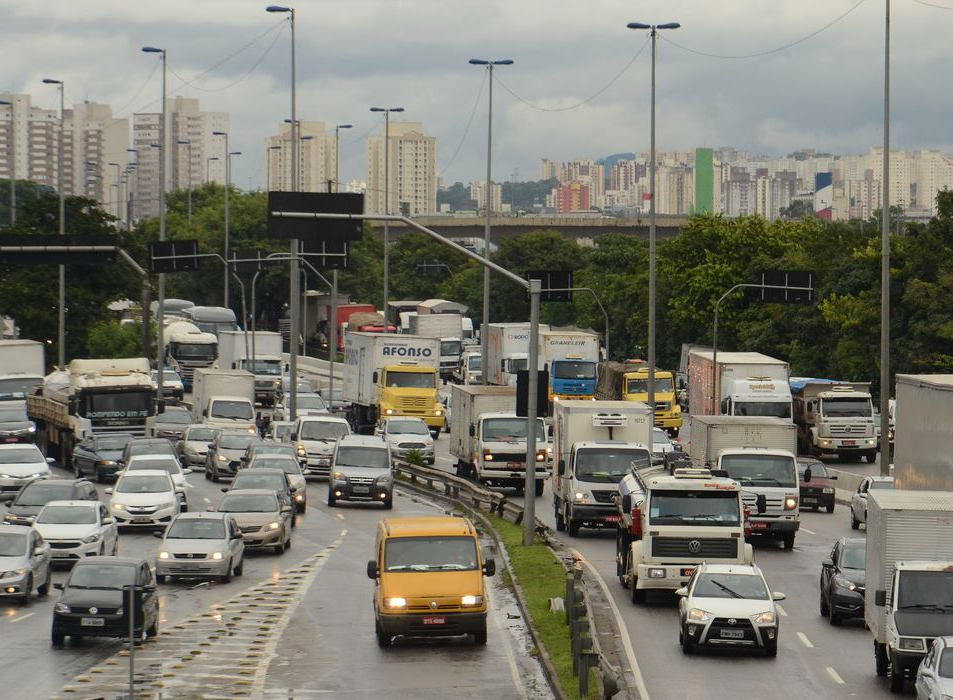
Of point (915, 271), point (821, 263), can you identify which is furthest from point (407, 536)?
point (821, 263)

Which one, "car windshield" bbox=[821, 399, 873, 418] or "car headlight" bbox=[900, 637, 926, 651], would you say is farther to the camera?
"car windshield" bbox=[821, 399, 873, 418]

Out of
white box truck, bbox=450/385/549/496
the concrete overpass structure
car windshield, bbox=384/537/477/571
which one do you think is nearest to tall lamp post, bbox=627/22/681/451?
white box truck, bbox=450/385/549/496

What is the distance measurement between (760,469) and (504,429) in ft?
43.2

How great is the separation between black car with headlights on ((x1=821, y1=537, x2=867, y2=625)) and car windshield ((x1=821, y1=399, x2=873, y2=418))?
3830 cm

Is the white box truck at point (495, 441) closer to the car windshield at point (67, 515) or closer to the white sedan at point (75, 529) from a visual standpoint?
the white sedan at point (75, 529)

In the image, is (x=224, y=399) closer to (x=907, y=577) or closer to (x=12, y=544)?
(x=12, y=544)

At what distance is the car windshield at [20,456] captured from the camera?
173 ft

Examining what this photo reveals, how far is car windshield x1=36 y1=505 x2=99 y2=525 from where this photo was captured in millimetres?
36750

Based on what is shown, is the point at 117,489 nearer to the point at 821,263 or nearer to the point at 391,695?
the point at 391,695

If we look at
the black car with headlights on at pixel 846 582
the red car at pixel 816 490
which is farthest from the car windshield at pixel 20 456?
the black car with headlights on at pixel 846 582

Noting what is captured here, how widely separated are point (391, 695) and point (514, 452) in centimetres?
2914

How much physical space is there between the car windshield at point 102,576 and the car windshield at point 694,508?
9.20 m

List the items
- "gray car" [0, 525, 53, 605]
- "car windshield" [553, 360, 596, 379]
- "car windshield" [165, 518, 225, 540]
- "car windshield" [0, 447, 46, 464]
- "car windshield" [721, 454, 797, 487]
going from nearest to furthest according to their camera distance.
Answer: "gray car" [0, 525, 53, 605], "car windshield" [165, 518, 225, 540], "car windshield" [721, 454, 797, 487], "car windshield" [0, 447, 46, 464], "car windshield" [553, 360, 596, 379]

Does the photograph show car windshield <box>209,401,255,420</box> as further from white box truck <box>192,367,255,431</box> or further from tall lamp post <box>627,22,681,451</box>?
tall lamp post <box>627,22,681,451</box>
